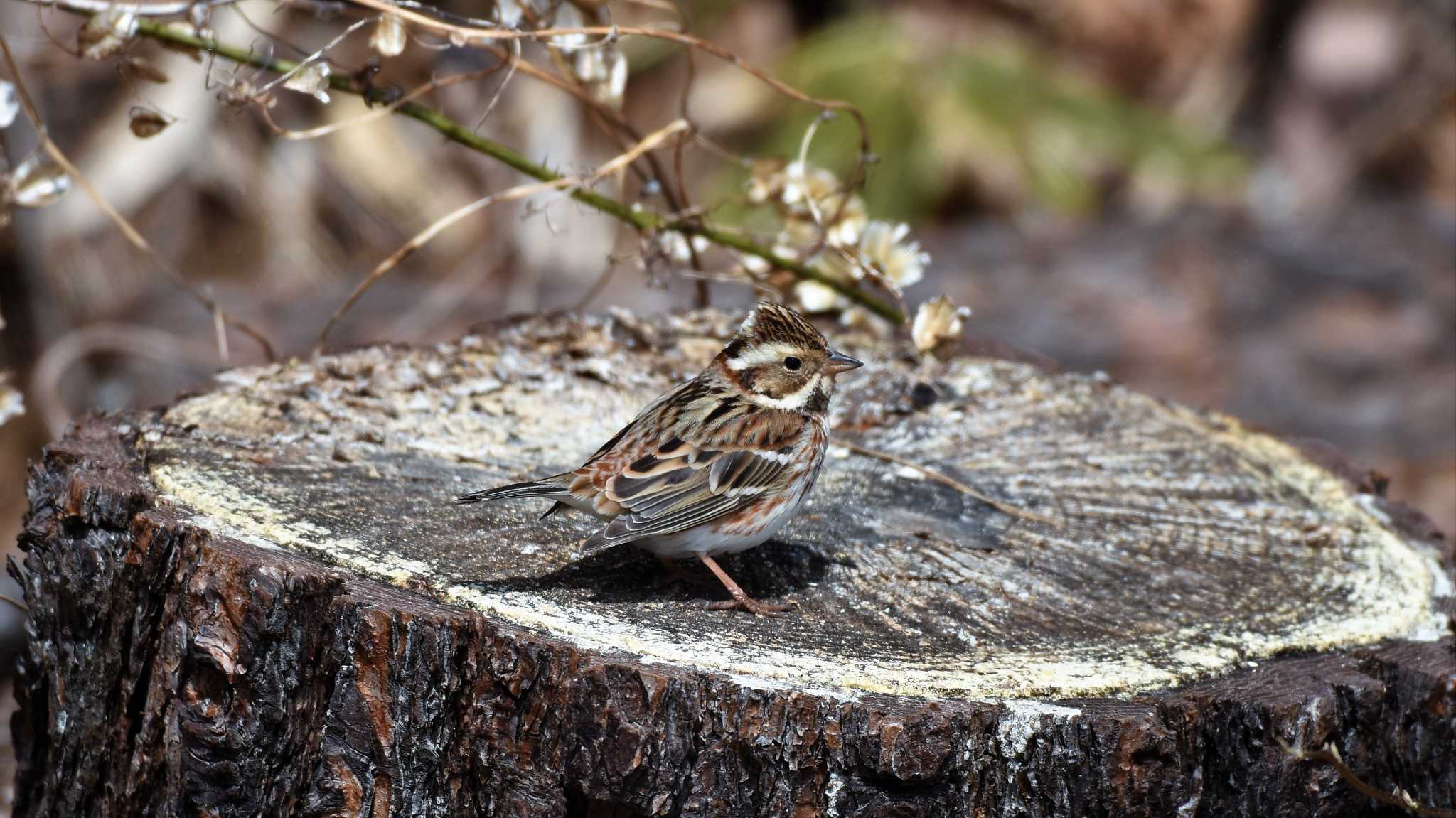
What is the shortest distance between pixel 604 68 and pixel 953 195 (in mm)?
4997

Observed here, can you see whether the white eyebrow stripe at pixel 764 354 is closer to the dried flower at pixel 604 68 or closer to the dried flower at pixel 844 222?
the dried flower at pixel 844 222

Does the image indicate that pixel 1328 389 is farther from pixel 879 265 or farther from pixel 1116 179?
pixel 879 265

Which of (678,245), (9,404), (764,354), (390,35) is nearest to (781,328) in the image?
(764,354)

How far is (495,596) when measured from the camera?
9.06 ft

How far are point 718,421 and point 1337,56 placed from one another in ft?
26.6

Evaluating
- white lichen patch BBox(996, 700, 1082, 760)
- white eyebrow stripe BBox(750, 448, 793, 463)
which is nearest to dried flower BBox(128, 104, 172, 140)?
white eyebrow stripe BBox(750, 448, 793, 463)

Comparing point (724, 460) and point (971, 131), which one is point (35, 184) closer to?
point (724, 460)

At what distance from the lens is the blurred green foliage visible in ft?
27.3

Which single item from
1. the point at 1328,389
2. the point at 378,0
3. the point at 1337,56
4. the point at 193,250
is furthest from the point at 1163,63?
the point at 378,0

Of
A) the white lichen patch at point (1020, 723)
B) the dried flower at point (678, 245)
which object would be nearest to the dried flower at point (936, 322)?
the dried flower at point (678, 245)

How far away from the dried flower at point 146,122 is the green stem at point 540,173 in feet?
0.65

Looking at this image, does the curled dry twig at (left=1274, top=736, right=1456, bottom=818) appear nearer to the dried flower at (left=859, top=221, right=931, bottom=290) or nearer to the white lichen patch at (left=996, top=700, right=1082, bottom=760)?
the white lichen patch at (left=996, top=700, right=1082, bottom=760)

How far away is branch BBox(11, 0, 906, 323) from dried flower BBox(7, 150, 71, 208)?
1.42 feet

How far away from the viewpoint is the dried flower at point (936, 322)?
3.90 m
